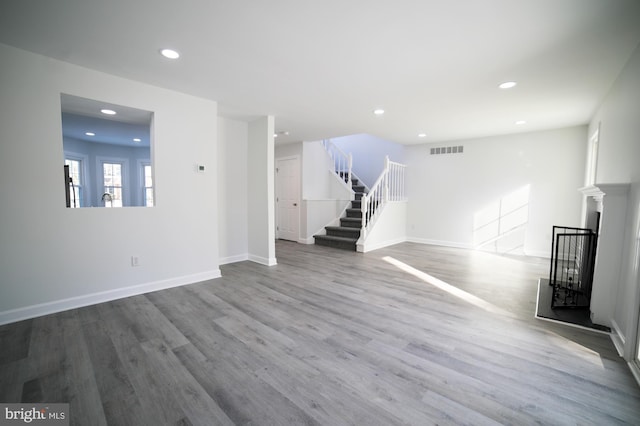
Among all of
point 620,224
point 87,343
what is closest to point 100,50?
point 87,343

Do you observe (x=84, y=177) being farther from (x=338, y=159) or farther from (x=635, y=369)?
(x=635, y=369)

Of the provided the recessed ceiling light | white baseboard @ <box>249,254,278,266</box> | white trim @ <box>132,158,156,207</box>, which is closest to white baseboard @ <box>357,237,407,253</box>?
white baseboard @ <box>249,254,278,266</box>

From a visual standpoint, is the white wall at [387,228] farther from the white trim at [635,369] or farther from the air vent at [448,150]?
the white trim at [635,369]

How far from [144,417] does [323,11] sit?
9.28 ft

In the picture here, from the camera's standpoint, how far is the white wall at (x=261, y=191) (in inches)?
183

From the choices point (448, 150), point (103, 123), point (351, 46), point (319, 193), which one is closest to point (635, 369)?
point (351, 46)

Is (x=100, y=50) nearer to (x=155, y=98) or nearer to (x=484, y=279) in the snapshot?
(x=155, y=98)

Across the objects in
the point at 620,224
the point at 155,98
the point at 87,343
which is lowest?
the point at 87,343

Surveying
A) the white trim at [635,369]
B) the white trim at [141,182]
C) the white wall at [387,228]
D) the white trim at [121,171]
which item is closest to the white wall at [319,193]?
the white wall at [387,228]

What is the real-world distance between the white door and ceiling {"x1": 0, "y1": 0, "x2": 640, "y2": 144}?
318 centimetres

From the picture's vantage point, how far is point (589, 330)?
2.55m

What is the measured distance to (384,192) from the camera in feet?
21.5

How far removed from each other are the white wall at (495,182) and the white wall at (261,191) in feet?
13.9

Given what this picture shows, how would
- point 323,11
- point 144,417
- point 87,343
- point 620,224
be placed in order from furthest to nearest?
point 620,224 → point 87,343 → point 323,11 → point 144,417
